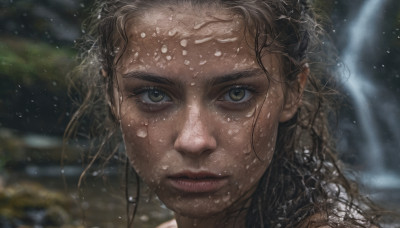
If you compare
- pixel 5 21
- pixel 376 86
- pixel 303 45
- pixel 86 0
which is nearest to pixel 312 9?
pixel 303 45

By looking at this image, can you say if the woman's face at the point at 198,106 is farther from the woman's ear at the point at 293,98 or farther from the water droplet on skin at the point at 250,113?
the woman's ear at the point at 293,98

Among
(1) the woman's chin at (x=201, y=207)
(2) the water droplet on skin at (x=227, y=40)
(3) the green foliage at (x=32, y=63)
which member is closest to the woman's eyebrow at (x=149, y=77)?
(2) the water droplet on skin at (x=227, y=40)


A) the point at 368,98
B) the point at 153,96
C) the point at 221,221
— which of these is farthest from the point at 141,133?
the point at 368,98

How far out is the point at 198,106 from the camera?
191 centimetres

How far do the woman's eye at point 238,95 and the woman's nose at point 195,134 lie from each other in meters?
0.12

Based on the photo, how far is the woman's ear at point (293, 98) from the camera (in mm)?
2191

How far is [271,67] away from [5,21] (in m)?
6.83

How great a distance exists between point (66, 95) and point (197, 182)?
19.3 ft

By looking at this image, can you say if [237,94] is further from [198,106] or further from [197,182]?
[197,182]

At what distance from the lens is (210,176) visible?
194cm

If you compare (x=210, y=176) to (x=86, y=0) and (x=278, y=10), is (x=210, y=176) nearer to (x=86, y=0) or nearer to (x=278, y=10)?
(x=278, y=10)

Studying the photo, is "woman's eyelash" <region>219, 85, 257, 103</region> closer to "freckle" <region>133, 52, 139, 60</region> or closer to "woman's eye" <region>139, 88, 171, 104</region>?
"woman's eye" <region>139, 88, 171, 104</region>

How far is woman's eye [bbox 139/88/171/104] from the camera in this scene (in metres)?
1.99

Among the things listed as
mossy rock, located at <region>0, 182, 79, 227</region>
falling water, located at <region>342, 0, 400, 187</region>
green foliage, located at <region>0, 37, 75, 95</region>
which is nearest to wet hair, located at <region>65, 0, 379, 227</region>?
mossy rock, located at <region>0, 182, 79, 227</region>
